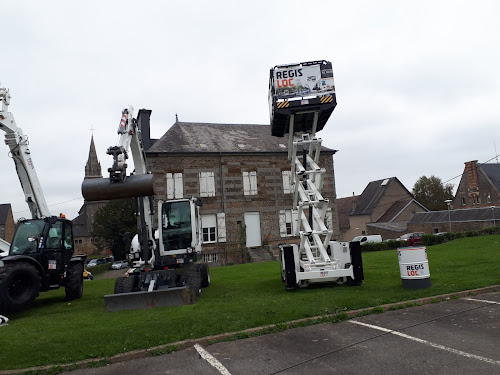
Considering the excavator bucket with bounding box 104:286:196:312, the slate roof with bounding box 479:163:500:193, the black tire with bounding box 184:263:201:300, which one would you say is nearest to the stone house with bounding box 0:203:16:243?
the black tire with bounding box 184:263:201:300

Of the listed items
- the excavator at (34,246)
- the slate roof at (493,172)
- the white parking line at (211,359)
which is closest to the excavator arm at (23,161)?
the excavator at (34,246)

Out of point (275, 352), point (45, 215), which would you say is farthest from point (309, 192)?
point (45, 215)

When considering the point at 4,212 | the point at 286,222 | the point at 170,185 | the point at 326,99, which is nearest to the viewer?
the point at 326,99

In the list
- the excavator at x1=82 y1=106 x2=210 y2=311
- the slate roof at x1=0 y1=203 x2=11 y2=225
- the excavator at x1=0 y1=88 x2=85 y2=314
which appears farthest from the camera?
the slate roof at x1=0 y1=203 x2=11 y2=225

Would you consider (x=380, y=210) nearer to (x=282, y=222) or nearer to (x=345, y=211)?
(x=345, y=211)

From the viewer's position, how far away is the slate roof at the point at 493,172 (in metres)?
46.2

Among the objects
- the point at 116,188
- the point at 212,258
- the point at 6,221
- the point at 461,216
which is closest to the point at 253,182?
the point at 212,258

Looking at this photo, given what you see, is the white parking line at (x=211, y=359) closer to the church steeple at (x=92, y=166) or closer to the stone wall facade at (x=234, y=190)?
the stone wall facade at (x=234, y=190)

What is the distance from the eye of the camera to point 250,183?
30.1 metres

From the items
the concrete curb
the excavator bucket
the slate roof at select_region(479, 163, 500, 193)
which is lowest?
the concrete curb

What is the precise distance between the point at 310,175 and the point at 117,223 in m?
36.4

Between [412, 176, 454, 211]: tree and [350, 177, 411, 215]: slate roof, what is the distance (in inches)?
484

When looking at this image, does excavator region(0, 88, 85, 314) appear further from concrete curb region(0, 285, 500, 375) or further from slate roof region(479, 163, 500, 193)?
slate roof region(479, 163, 500, 193)

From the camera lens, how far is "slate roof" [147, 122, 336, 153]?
96.6 feet
